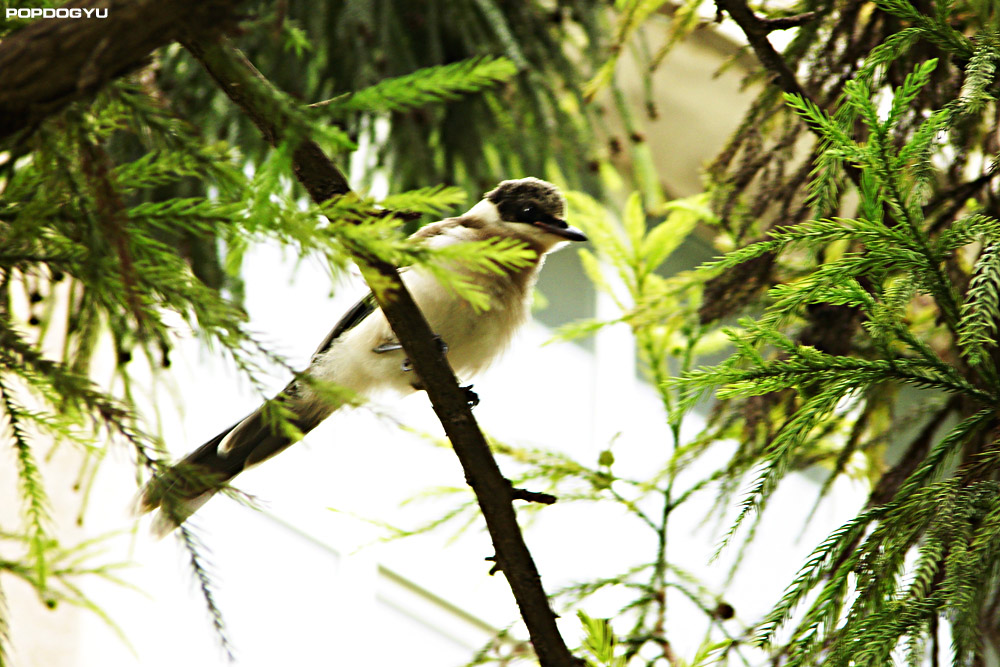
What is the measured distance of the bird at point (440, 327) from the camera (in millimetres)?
1741

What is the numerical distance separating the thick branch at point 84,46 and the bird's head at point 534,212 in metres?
1.31

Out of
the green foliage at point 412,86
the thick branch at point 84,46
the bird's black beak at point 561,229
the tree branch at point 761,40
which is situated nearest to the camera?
the thick branch at point 84,46

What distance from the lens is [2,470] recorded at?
3.08m

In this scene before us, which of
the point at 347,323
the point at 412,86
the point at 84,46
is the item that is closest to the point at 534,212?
the point at 347,323

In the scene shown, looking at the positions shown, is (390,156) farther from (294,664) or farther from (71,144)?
(294,664)

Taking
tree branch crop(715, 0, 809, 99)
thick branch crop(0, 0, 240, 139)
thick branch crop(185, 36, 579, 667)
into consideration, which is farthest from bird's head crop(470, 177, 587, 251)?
thick branch crop(0, 0, 240, 139)

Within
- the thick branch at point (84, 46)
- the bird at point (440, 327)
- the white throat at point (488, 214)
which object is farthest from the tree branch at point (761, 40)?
the thick branch at point (84, 46)

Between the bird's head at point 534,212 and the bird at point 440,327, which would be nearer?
the bird at point 440,327

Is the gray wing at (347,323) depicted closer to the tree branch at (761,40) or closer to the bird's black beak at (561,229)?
the bird's black beak at (561,229)

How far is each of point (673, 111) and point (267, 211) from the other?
3.96m

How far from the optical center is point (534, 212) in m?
1.93

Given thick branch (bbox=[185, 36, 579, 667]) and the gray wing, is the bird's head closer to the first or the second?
the gray wing

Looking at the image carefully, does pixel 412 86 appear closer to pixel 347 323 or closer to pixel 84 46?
pixel 84 46

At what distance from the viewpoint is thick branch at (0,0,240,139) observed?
590 millimetres
